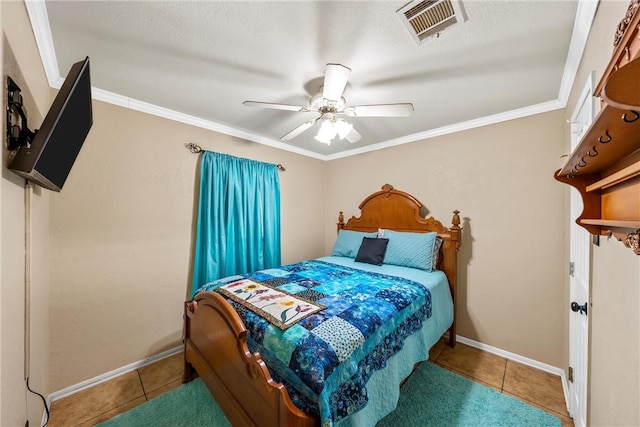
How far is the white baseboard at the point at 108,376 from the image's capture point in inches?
76.1

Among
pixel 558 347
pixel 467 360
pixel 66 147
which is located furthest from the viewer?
pixel 467 360

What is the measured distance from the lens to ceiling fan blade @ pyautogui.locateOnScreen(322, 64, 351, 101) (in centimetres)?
143

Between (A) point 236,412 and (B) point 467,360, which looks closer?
(A) point 236,412

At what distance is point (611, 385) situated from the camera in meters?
1.03

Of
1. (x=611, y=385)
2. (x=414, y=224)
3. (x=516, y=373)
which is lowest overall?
(x=516, y=373)

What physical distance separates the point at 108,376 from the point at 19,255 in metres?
1.60

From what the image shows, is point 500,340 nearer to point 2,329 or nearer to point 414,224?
point 414,224

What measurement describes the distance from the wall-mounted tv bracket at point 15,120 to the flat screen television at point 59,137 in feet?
0.12

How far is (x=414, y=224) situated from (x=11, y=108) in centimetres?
322

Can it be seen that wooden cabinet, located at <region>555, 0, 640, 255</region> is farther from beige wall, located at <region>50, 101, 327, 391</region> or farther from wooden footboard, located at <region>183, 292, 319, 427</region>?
beige wall, located at <region>50, 101, 327, 391</region>

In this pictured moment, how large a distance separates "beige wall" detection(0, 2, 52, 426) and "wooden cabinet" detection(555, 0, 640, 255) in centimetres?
185

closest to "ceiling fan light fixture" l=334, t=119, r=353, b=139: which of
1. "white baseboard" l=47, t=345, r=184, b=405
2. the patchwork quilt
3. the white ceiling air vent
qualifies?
the white ceiling air vent

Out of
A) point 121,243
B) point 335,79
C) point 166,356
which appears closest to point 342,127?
point 335,79

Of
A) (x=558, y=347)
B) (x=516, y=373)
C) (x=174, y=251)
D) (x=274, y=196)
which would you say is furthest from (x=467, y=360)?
(x=174, y=251)
